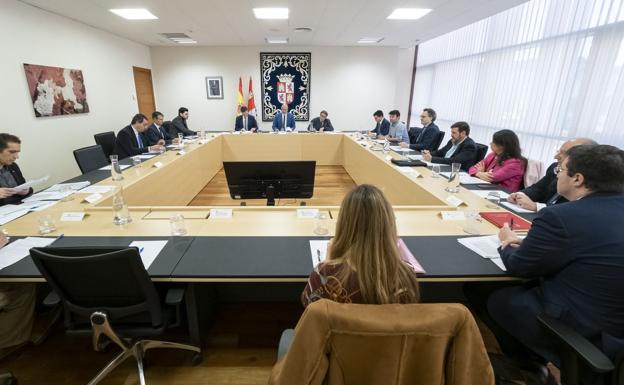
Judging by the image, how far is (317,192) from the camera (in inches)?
186

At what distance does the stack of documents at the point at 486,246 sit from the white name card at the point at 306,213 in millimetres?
876

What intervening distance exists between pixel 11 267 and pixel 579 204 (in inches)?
95.3

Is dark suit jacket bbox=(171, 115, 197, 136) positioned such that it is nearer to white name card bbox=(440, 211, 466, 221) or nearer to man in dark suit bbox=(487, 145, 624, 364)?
white name card bbox=(440, 211, 466, 221)

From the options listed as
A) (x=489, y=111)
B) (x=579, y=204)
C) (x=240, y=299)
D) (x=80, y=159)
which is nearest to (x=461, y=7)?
(x=489, y=111)

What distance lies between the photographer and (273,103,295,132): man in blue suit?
715cm

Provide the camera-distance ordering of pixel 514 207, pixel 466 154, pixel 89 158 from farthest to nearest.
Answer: pixel 466 154
pixel 89 158
pixel 514 207

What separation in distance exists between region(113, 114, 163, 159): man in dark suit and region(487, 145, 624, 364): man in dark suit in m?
4.25

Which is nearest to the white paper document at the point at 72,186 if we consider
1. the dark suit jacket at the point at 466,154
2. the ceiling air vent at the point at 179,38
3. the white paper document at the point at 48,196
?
the white paper document at the point at 48,196

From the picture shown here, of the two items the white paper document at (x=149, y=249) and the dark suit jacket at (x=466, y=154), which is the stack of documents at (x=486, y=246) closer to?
the white paper document at (x=149, y=249)

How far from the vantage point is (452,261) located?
1.45 metres

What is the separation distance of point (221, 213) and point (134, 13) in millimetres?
4196

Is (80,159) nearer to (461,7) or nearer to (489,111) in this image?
(461,7)

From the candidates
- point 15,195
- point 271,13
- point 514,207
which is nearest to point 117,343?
point 15,195

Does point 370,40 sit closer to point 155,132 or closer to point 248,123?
point 248,123
